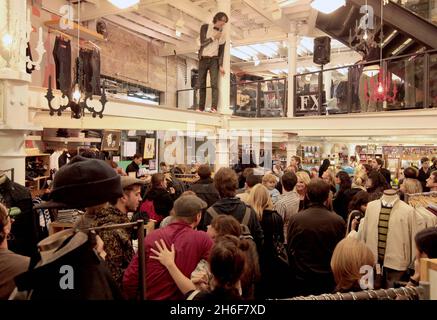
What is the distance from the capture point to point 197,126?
7688 mm

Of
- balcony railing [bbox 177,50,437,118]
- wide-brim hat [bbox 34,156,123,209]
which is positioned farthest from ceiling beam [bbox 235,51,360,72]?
wide-brim hat [bbox 34,156,123,209]

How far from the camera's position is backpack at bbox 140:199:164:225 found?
14.7 feet

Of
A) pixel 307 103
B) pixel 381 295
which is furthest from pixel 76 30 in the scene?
pixel 381 295

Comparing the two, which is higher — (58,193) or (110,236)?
(58,193)

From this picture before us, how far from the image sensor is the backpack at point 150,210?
4.47m

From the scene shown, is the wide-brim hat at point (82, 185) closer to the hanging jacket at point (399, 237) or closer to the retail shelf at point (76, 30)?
the hanging jacket at point (399, 237)

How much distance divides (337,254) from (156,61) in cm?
1138

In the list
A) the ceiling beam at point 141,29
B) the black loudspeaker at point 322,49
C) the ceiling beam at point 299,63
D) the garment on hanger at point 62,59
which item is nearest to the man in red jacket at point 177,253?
the garment on hanger at point 62,59

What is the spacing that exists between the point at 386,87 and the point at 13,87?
595 cm

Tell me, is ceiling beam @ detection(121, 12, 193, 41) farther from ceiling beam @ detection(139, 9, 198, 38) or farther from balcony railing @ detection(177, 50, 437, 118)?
balcony railing @ detection(177, 50, 437, 118)

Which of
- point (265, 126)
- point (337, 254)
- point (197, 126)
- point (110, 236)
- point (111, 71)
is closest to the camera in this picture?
point (110, 236)

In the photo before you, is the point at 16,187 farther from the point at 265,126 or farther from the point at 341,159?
the point at 341,159

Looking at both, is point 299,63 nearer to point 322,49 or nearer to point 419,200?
point 322,49
